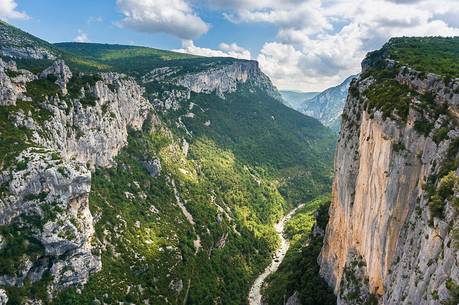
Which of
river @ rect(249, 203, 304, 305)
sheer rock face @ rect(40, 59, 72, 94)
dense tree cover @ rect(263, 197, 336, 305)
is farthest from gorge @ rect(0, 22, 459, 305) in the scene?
river @ rect(249, 203, 304, 305)

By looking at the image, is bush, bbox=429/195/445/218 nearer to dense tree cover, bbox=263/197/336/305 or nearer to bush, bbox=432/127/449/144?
bush, bbox=432/127/449/144

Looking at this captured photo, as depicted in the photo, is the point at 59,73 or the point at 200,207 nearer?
the point at 59,73

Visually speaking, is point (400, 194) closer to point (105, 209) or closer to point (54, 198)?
point (54, 198)

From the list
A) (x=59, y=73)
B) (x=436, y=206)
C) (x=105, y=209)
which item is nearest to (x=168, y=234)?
(x=105, y=209)

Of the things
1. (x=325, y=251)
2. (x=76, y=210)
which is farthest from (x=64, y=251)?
(x=325, y=251)

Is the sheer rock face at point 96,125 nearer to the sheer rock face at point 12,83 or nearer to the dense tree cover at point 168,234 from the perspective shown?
the dense tree cover at point 168,234

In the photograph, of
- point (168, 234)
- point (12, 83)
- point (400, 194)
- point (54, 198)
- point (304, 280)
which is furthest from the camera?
point (168, 234)

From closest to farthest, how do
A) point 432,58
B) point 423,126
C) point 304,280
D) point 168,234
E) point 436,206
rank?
point 436,206, point 423,126, point 432,58, point 304,280, point 168,234

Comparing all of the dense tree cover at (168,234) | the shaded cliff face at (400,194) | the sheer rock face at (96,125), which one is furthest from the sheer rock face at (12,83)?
the shaded cliff face at (400,194)

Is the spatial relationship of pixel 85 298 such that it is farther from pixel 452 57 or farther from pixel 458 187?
pixel 452 57
